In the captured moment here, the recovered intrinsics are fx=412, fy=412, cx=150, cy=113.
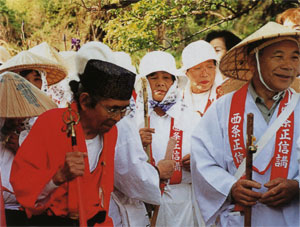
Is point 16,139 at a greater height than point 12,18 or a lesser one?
lesser

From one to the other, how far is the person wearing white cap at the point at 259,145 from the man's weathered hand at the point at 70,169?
887 millimetres

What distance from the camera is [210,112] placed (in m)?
2.63

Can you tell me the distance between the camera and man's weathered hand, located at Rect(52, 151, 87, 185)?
190 cm

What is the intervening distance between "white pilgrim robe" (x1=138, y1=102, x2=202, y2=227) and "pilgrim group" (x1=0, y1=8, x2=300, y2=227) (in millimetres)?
323

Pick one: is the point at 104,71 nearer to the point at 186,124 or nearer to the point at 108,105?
the point at 108,105

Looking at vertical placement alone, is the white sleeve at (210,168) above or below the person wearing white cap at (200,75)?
below

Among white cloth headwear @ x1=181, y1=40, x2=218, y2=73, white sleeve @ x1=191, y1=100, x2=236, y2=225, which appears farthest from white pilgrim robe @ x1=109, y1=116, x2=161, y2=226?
white cloth headwear @ x1=181, y1=40, x2=218, y2=73

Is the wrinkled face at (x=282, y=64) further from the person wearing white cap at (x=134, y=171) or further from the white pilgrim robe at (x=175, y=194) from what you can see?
the white pilgrim robe at (x=175, y=194)

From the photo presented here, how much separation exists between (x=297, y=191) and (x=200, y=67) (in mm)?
Answer: 1802

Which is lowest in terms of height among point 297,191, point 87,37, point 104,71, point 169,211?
Result: point 169,211

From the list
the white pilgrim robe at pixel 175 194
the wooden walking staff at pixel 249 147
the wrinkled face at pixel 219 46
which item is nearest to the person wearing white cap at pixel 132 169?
the wooden walking staff at pixel 249 147

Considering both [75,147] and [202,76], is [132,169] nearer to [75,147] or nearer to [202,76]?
[75,147]

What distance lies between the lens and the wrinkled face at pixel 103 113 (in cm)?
212

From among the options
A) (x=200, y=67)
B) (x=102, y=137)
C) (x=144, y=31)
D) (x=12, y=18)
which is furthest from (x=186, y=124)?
(x=12, y=18)
